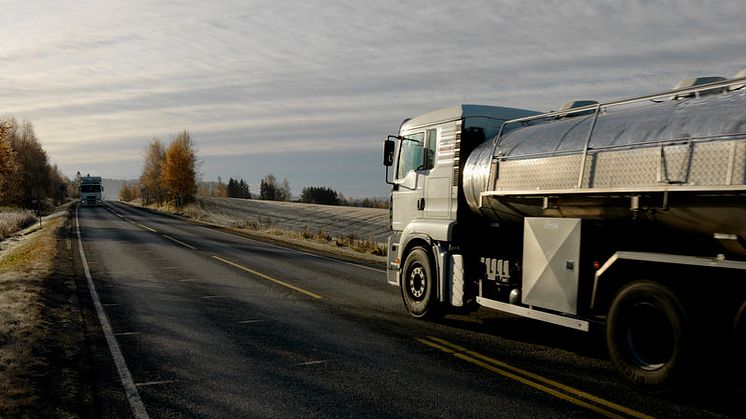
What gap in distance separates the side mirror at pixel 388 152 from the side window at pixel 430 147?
3.58ft

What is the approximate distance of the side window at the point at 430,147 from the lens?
984 centimetres

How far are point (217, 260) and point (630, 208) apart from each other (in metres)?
15.0

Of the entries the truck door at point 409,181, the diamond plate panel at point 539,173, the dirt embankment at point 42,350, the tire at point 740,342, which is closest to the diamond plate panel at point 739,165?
the tire at point 740,342

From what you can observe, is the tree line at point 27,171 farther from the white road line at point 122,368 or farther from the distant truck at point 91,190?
the white road line at point 122,368

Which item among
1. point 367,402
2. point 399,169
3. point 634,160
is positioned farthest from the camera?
point 399,169

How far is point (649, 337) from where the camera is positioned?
5.91 meters

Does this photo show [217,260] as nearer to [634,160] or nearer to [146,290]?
[146,290]

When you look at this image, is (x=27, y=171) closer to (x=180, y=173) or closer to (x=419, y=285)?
(x=180, y=173)

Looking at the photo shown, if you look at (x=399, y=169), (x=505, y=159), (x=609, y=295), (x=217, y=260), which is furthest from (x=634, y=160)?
(x=217, y=260)

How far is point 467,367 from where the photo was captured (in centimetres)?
670

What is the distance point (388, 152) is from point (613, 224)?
534 centimetres

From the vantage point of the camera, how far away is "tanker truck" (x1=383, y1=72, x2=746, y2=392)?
17.2ft

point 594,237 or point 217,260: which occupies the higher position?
point 594,237

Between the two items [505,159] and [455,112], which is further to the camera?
[455,112]
